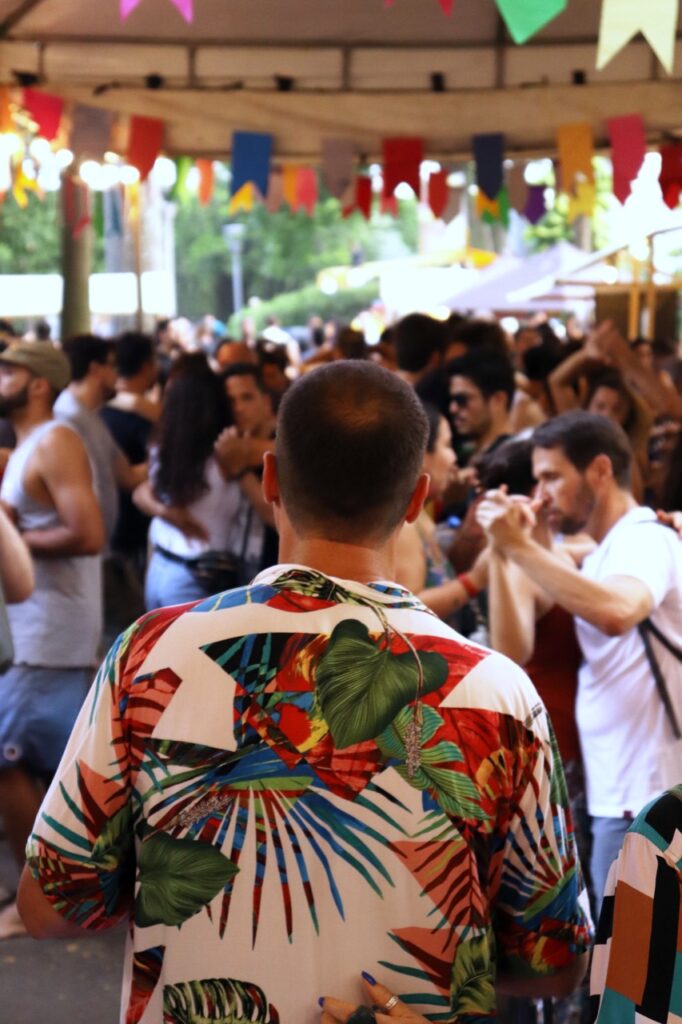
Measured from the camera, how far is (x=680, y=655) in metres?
3.37

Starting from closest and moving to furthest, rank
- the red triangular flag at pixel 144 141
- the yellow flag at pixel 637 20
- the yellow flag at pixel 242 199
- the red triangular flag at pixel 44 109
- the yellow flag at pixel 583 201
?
the yellow flag at pixel 637 20 < the red triangular flag at pixel 44 109 < the red triangular flag at pixel 144 141 < the yellow flag at pixel 583 201 < the yellow flag at pixel 242 199

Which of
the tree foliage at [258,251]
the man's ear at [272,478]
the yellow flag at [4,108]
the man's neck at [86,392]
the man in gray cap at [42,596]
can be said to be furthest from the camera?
the tree foliage at [258,251]

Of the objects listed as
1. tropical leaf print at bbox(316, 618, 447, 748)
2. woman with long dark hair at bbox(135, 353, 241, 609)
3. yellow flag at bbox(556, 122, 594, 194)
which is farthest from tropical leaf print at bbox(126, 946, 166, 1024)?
yellow flag at bbox(556, 122, 594, 194)

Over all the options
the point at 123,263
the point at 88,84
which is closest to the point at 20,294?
the point at 123,263

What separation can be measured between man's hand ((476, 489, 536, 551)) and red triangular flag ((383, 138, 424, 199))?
584 centimetres

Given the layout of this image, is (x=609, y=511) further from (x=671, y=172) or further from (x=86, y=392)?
(x=671, y=172)

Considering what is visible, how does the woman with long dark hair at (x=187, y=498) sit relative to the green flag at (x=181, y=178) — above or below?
below

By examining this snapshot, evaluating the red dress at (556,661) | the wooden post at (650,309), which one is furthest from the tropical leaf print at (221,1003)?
the wooden post at (650,309)

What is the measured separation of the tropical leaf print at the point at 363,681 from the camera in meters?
1.77

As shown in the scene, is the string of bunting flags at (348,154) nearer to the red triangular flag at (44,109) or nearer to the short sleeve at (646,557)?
the red triangular flag at (44,109)

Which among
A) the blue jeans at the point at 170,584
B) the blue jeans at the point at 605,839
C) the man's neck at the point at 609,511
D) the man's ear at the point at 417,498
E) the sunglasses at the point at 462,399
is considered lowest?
the blue jeans at the point at 605,839

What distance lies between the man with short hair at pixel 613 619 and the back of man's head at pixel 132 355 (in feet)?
15.9

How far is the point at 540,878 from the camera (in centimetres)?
187

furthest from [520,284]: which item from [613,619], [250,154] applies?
[613,619]
